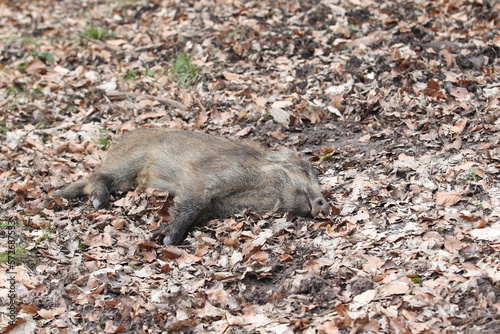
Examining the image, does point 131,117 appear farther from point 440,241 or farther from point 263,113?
point 440,241

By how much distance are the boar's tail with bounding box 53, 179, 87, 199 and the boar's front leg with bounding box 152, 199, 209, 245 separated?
4.39ft

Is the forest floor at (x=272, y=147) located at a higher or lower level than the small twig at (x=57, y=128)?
higher

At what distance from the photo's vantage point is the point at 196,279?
16.2 feet

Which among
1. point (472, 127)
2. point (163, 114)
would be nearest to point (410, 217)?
point (472, 127)

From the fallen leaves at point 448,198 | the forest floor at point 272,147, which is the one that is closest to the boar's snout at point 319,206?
the forest floor at point 272,147

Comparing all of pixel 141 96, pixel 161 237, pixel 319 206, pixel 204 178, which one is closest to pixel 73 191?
pixel 161 237

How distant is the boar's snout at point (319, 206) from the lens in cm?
551

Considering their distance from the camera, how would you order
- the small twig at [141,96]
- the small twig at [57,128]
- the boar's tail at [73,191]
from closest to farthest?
the boar's tail at [73,191] → the small twig at [57,128] → the small twig at [141,96]

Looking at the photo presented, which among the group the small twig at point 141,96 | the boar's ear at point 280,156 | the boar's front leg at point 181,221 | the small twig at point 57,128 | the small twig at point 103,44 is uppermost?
the small twig at point 103,44

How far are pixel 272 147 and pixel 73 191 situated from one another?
240cm

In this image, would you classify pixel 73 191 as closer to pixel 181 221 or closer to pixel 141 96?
pixel 181 221

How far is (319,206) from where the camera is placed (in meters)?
5.54

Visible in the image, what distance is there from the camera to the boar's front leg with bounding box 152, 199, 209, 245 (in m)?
5.56

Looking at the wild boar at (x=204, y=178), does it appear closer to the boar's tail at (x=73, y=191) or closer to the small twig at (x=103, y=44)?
the boar's tail at (x=73, y=191)
